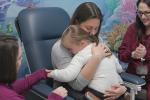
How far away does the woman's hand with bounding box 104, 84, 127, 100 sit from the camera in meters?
2.06

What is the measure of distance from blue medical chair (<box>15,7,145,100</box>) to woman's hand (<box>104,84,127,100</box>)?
0.13m

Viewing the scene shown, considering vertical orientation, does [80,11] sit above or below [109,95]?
above

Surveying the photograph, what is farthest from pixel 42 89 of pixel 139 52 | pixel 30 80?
pixel 139 52

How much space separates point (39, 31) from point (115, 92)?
2.23ft

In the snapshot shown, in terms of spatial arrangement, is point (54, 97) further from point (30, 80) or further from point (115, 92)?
point (115, 92)

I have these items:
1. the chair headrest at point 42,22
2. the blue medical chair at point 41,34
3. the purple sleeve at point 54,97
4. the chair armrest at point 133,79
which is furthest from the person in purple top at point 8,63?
the chair armrest at point 133,79

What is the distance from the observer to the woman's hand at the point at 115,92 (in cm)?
206

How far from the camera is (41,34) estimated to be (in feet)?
7.81

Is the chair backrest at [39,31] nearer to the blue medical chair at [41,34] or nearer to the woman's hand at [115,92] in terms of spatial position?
the blue medical chair at [41,34]

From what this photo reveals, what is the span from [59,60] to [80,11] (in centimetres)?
35

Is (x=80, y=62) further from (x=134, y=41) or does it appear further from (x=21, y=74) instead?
(x=21, y=74)

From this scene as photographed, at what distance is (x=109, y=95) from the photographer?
81.2 inches

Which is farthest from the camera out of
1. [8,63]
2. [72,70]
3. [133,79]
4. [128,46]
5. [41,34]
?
[128,46]

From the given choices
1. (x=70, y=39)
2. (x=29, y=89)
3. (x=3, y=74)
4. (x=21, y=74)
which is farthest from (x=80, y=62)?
(x=21, y=74)
